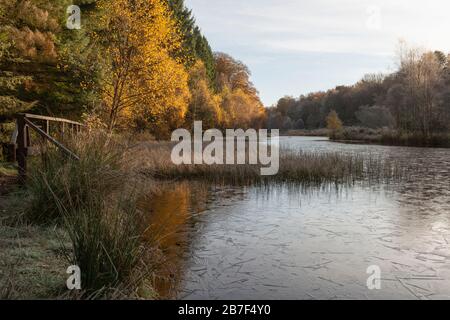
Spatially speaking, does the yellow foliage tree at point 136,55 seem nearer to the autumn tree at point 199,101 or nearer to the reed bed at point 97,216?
the reed bed at point 97,216

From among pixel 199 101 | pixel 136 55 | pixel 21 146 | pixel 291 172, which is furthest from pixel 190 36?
pixel 21 146

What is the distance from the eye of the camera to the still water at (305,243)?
500 centimetres

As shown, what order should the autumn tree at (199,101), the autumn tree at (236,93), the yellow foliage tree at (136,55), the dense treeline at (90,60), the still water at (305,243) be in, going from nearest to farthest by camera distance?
1. the still water at (305,243)
2. the dense treeline at (90,60)
3. the yellow foliage tree at (136,55)
4. the autumn tree at (199,101)
5. the autumn tree at (236,93)

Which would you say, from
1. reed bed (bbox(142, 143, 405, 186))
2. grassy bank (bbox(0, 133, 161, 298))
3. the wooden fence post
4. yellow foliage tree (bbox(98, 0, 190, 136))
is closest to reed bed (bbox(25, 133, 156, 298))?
grassy bank (bbox(0, 133, 161, 298))

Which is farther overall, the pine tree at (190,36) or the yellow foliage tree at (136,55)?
the pine tree at (190,36)

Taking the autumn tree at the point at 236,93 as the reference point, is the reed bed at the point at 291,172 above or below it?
below

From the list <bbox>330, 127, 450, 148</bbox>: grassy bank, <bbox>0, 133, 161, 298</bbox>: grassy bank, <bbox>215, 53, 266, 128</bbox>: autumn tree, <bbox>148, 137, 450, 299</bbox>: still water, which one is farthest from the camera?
<bbox>215, 53, 266, 128</bbox>: autumn tree

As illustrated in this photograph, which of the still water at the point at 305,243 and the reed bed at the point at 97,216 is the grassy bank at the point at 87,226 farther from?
the still water at the point at 305,243

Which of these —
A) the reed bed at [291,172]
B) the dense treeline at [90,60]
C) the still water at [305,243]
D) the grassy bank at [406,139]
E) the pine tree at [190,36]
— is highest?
the pine tree at [190,36]

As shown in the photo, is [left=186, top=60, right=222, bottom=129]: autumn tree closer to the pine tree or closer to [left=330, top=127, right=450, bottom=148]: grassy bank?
→ the pine tree

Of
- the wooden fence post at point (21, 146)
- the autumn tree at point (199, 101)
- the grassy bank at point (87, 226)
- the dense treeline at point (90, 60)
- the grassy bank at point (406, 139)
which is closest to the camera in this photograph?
the grassy bank at point (87, 226)

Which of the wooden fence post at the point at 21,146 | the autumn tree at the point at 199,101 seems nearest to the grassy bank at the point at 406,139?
the autumn tree at the point at 199,101

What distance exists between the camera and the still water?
5.00 metres

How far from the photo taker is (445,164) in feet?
64.5
